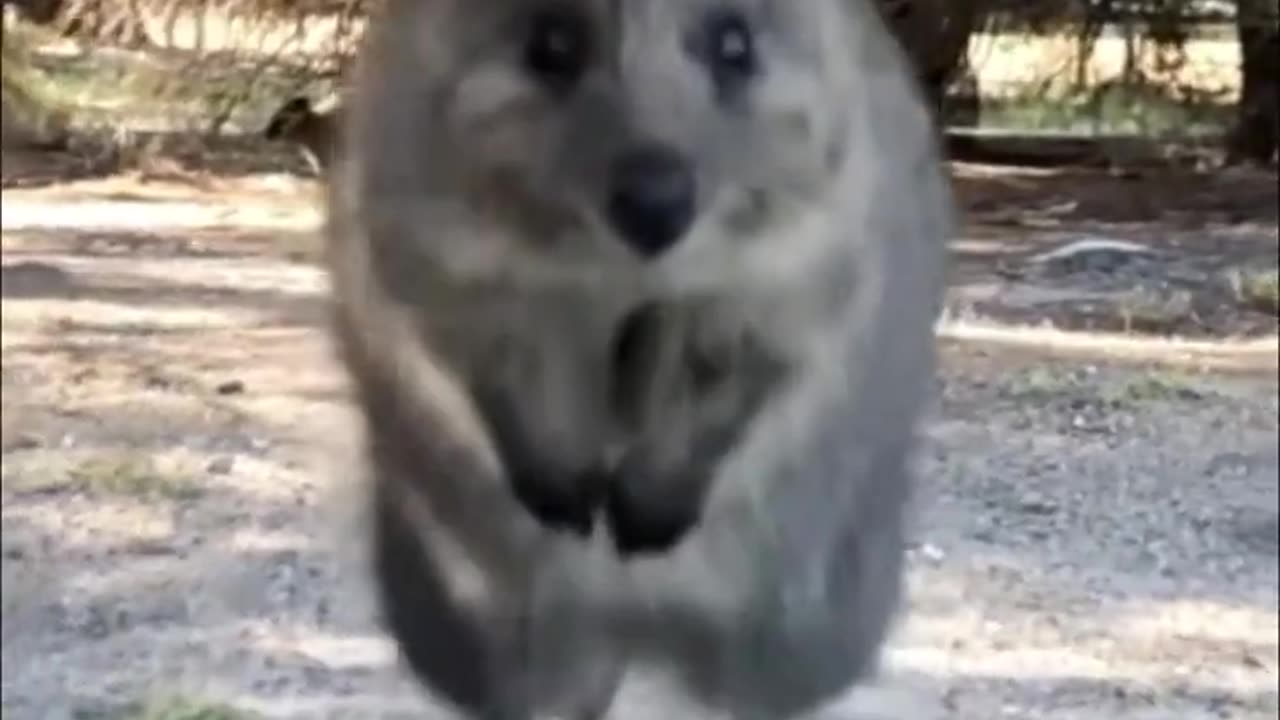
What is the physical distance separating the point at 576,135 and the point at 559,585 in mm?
325

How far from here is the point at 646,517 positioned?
126cm

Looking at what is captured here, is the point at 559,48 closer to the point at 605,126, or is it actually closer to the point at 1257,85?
the point at 605,126

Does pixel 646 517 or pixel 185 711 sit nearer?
pixel 646 517

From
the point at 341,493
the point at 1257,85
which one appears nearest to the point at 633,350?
the point at 341,493

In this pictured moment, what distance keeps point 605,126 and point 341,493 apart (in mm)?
717

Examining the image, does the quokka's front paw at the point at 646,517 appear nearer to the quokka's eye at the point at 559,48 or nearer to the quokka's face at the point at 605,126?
the quokka's face at the point at 605,126

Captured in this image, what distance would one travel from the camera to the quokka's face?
1049 millimetres

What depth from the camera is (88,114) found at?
13.0ft

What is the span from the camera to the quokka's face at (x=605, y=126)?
1049 mm

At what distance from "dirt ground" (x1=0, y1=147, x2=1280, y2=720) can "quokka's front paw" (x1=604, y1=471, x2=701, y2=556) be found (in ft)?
0.42

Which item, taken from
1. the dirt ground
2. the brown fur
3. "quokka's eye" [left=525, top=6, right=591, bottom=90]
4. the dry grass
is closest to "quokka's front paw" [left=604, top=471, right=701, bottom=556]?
the brown fur

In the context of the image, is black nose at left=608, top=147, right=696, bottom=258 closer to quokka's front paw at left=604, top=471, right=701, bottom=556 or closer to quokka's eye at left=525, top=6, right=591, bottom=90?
quokka's eye at left=525, top=6, right=591, bottom=90

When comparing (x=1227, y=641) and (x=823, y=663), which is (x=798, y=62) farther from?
(x=1227, y=641)

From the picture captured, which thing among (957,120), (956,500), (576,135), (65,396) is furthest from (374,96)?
(957,120)
